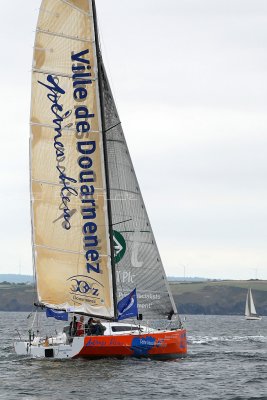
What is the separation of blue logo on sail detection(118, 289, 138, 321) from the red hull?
245 centimetres

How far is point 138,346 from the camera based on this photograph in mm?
52750

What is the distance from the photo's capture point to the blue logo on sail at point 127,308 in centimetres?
5503

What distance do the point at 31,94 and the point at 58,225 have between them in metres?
7.44

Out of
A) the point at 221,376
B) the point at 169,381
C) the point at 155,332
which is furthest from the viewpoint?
the point at 155,332

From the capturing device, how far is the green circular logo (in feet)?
185

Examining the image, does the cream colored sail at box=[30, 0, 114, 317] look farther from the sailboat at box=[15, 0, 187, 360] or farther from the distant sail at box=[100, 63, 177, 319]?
the distant sail at box=[100, 63, 177, 319]

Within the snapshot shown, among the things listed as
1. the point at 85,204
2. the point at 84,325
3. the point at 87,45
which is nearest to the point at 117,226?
the point at 85,204

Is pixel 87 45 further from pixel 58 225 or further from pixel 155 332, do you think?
pixel 155 332

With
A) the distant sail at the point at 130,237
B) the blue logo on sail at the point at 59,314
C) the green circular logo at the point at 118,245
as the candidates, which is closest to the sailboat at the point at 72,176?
the blue logo on sail at the point at 59,314

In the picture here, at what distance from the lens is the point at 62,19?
54.9m

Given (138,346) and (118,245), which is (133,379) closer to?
(138,346)

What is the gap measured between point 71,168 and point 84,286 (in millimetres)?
6562

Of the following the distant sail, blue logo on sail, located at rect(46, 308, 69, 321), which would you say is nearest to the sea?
blue logo on sail, located at rect(46, 308, 69, 321)

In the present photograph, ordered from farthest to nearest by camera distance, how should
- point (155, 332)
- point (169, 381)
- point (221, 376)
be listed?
point (155, 332), point (221, 376), point (169, 381)
